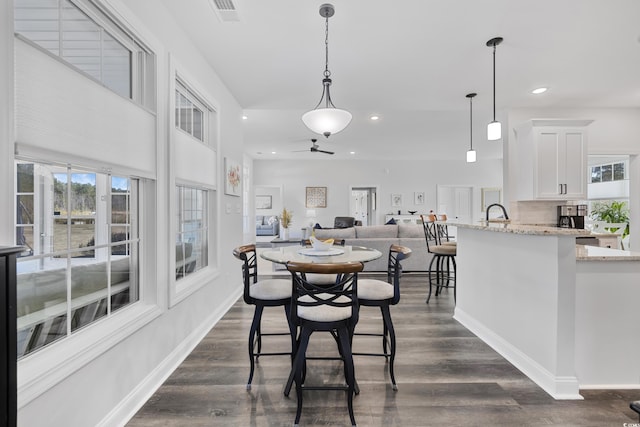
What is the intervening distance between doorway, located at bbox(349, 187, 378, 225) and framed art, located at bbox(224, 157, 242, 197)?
603cm

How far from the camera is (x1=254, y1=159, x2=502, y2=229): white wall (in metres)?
9.41

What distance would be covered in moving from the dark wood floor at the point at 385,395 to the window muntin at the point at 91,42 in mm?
1892

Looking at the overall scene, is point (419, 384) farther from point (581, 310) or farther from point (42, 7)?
point (42, 7)

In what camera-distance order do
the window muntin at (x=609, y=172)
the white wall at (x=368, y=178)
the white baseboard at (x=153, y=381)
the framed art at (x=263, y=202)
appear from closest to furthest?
the white baseboard at (x=153, y=381) < the window muntin at (x=609, y=172) < the white wall at (x=368, y=178) < the framed art at (x=263, y=202)

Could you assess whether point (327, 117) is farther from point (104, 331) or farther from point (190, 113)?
point (104, 331)

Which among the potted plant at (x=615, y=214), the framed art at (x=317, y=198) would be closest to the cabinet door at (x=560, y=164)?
the potted plant at (x=615, y=214)

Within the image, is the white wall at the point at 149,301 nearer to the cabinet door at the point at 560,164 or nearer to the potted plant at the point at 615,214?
the cabinet door at the point at 560,164

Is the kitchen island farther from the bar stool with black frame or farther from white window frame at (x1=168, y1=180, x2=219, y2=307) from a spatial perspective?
white window frame at (x1=168, y1=180, x2=219, y2=307)

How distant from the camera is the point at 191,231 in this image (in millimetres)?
2828

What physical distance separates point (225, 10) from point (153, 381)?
258 cm

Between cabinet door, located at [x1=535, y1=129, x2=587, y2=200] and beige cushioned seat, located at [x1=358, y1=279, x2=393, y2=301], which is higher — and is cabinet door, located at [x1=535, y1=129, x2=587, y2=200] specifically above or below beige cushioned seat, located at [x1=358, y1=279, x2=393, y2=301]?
above

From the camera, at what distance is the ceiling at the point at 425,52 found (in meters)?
2.20

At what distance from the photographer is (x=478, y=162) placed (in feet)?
31.1

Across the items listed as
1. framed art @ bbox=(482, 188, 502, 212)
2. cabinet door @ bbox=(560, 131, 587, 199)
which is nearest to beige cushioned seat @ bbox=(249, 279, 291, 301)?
cabinet door @ bbox=(560, 131, 587, 199)
